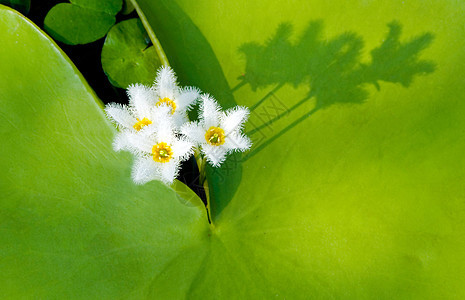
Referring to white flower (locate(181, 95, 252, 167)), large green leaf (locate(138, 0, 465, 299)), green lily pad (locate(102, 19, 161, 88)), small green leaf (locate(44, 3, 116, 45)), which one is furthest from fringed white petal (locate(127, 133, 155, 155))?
small green leaf (locate(44, 3, 116, 45))

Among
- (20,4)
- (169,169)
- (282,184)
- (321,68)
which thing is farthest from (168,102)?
(20,4)

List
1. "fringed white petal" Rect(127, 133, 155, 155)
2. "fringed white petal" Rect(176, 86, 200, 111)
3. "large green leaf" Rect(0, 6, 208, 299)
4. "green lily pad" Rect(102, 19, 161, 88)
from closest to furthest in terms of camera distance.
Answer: "fringed white petal" Rect(127, 133, 155, 155) < "fringed white petal" Rect(176, 86, 200, 111) < "large green leaf" Rect(0, 6, 208, 299) < "green lily pad" Rect(102, 19, 161, 88)

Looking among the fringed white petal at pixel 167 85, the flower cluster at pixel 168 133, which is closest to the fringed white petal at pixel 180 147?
the flower cluster at pixel 168 133

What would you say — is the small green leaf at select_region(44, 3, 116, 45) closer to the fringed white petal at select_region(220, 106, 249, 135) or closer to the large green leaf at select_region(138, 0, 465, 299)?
the large green leaf at select_region(138, 0, 465, 299)

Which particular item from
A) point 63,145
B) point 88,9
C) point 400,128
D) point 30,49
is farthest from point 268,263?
point 88,9

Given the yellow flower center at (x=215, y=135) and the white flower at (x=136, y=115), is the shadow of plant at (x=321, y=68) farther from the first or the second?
the white flower at (x=136, y=115)

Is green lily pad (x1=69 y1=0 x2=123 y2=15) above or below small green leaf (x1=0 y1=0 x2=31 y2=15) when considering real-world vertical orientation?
below

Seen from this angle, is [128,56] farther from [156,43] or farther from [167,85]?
[167,85]
